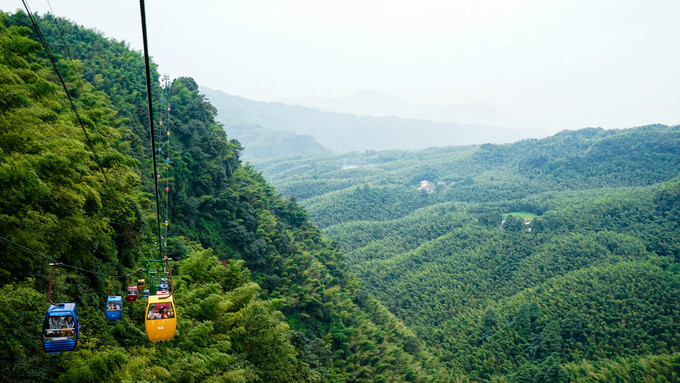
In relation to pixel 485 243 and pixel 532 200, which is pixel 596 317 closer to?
pixel 485 243

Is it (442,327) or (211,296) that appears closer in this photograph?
(211,296)

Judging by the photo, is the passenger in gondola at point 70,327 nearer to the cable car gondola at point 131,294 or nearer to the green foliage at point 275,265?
the green foliage at point 275,265

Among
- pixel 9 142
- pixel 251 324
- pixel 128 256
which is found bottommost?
pixel 251 324

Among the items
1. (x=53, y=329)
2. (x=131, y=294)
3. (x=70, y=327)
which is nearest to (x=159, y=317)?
(x=70, y=327)

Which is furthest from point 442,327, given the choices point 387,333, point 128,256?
point 128,256

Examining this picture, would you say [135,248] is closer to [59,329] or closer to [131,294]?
[131,294]

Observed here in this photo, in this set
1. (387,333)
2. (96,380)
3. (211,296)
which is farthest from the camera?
(387,333)

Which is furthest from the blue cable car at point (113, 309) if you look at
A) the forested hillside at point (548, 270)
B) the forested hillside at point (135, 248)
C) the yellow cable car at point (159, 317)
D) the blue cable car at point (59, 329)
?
the forested hillside at point (548, 270)

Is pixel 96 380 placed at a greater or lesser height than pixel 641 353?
greater
